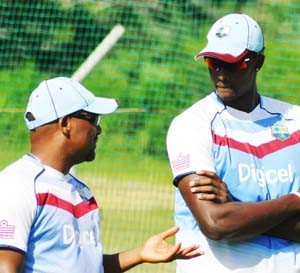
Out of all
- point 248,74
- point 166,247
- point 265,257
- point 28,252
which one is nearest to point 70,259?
point 28,252

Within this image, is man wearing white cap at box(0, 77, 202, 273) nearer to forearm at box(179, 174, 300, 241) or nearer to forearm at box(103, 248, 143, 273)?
forearm at box(103, 248, 143, 273)

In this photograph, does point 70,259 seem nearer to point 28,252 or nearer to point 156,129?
point 28,252

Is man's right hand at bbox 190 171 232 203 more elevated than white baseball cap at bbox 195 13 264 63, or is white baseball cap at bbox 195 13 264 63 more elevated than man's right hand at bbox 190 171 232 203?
Answer: white baseball cap at bbox 195 13 264 63

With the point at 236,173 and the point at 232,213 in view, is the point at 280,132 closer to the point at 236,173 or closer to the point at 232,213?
the point at 236,173

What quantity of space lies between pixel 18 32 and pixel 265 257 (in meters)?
6.22

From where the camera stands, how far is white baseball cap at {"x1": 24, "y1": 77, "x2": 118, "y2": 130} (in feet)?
16.5

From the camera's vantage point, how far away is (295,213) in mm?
5277

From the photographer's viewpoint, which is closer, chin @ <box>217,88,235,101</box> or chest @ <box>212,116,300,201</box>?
chest @ <box>212,116,300,201</box>

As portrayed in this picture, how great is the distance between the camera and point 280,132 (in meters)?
5.47

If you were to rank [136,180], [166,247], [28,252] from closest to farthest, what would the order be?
[28,252], [166,247], [136,180]

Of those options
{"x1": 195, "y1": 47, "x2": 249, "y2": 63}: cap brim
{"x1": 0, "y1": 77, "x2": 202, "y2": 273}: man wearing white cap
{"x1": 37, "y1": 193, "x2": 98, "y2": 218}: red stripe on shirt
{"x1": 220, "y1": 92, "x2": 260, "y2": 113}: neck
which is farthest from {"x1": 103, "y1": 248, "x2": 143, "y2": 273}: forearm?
{"x1": 195, "y1": 47, "x2": 249, "y2": 63}: cap brim

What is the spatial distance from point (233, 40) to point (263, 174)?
638mm

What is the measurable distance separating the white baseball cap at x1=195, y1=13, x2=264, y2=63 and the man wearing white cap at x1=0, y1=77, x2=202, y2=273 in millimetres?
542

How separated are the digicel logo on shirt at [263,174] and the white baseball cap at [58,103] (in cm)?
63
